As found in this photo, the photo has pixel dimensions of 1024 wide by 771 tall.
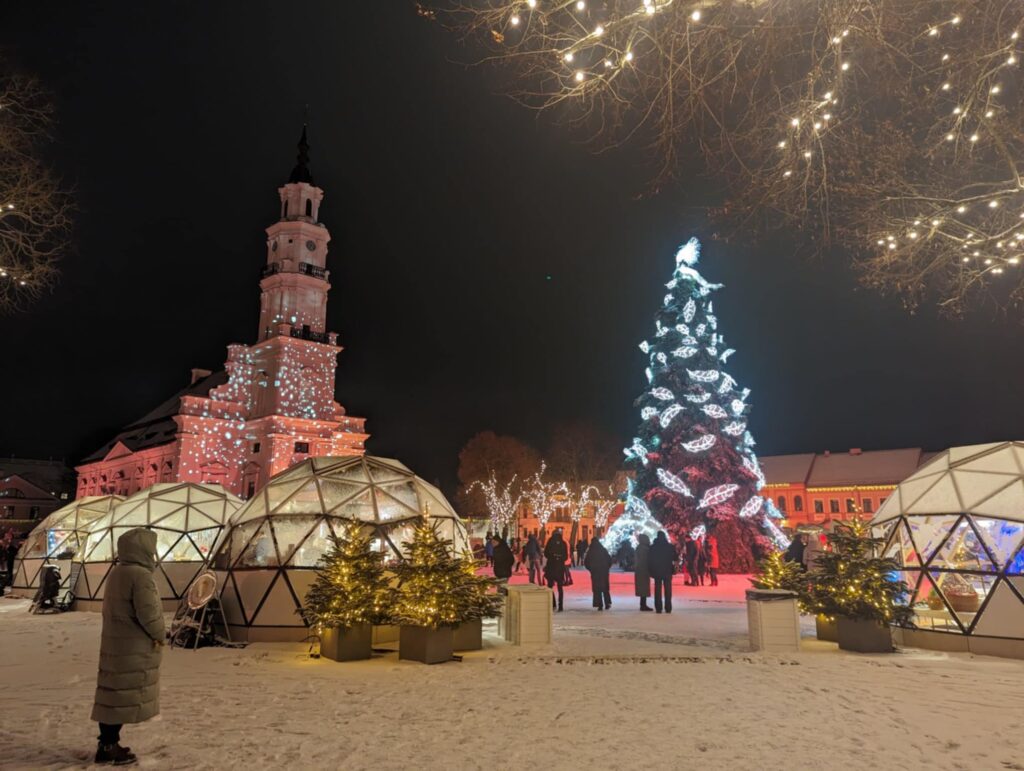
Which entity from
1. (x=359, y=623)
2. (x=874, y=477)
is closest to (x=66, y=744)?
(x=359, y=623)

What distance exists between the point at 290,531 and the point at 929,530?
10.8m

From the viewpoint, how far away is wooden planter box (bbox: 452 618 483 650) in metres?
8.75

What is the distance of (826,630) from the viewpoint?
9586mm

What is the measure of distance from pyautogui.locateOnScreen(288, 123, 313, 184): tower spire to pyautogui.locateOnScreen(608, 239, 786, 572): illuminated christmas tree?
32.2 metres

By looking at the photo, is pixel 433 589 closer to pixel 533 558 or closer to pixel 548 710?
pixel 548 710

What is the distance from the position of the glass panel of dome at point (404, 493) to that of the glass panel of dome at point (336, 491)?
50 centimetres

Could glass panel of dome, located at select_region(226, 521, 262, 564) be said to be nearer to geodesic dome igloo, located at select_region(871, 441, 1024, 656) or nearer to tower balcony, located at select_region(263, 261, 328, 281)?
geodesic dome igloo, located at select_region(871, 441, 1024, 656)

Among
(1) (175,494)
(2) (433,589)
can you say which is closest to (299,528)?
(2) (433,589)

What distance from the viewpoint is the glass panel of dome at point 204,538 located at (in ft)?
49.1

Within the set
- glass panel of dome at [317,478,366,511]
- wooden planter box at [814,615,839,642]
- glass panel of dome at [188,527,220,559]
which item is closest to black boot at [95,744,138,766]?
glass panel of dome at [317,478,366,511]

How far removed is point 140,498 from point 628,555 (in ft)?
55.7

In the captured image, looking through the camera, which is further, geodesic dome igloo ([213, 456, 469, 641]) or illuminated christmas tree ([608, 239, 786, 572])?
illuminated christmas tree ([608, 239, 786, 572])

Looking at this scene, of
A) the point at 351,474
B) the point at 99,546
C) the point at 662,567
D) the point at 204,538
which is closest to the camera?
the point at 351,474

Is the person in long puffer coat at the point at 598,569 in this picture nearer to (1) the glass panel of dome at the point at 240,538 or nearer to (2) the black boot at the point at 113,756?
(1) the glass panel of dome at the point at 240,538
